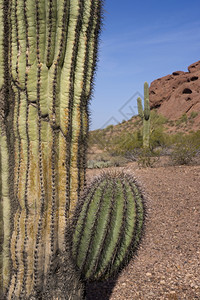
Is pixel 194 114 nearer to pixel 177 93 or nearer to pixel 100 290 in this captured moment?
pixel 177 93

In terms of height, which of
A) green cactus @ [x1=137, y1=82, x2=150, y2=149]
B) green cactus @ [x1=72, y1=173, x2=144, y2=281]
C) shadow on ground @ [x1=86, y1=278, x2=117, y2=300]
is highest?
green cactus @ [x1=137, y1=82, x2=150, y2=149]

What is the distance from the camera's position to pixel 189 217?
5.97 metres

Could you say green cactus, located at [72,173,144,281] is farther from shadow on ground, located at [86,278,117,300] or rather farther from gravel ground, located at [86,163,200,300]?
shadow on ground, located at [86,278,117,300]

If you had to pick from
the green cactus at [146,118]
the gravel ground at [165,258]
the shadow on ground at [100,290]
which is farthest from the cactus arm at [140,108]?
the shadow on ground at [100,290]

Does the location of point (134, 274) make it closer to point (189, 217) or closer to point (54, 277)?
point (54, 277)

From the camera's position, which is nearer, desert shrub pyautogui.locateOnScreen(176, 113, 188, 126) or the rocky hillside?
desert shrub pyautogui.locateOnScreen(176, 113, 188, 126)

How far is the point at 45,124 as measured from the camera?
7.86 feet

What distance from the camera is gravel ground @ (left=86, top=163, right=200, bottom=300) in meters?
3.49

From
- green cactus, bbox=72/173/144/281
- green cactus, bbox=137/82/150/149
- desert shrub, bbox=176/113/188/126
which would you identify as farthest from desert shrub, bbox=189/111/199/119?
green cactus, bbox=72/173/144/281

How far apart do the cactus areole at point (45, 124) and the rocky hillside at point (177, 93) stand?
115 ft

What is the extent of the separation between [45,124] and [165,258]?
292cm

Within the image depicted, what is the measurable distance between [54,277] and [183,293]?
1681 millimetres

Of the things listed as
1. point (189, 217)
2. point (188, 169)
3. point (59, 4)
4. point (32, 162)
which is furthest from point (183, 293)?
point (188, 169)

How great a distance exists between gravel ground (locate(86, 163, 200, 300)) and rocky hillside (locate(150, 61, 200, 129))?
3100 centimetres
